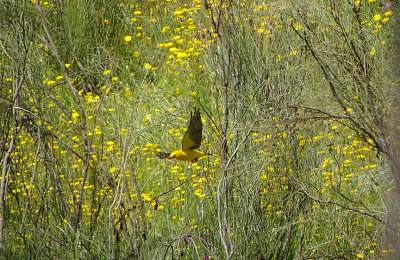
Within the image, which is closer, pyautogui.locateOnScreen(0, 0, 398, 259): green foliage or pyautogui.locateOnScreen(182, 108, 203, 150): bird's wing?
pyautogui.locateOnScreen(0, 0, 398, 259): green foliage

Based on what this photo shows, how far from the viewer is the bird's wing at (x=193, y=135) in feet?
8.64

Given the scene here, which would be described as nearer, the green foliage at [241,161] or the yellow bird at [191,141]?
the green foliage at [241,161]

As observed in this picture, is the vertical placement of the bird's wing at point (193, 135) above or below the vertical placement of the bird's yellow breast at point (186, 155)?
above

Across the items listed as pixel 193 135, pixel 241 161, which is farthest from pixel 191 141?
pixel 241 161

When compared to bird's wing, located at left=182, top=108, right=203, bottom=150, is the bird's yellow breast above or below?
below

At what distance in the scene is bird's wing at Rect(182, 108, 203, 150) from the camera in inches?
104

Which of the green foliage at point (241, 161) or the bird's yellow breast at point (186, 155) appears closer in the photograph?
the green foliage at point (241, 161)

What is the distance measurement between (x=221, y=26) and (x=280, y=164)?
29.4 inches

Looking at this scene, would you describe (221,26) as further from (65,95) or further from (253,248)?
(65,95)

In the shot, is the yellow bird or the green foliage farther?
the yellow bird

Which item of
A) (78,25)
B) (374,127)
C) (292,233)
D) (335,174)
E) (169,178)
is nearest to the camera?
(374,127)

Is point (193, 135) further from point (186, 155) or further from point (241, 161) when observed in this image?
point (241, 161)

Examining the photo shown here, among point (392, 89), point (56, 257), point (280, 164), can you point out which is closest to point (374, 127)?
point (392, 89)

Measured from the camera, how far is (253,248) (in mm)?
2648
